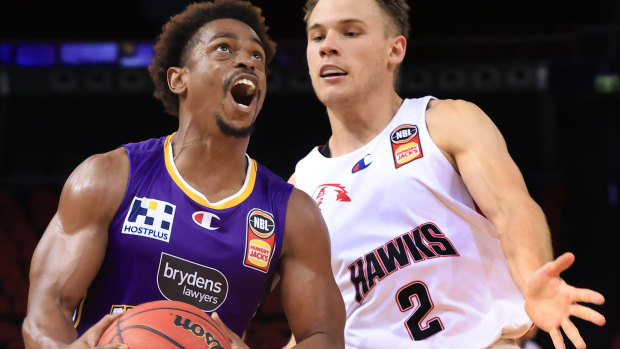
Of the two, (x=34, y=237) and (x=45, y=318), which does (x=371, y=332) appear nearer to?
(x=45, y=318)

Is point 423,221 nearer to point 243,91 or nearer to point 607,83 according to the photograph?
point 243,91

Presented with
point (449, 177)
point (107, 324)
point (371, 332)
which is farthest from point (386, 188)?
point (107, 324)

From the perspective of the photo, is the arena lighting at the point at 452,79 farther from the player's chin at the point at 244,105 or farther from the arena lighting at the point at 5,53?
the player's chin at the point at 244,105

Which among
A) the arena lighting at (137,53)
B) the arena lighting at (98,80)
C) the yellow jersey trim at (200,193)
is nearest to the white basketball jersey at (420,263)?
the yellow jersey trim at (200,193)

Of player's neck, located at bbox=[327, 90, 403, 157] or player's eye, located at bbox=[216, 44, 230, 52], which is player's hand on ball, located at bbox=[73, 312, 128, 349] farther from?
player's neck, located at bbox=[327, 90, 403, 157]

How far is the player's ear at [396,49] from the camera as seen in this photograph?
10.8ft

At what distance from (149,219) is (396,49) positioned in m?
1.42

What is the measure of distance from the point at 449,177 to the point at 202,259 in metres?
1.00

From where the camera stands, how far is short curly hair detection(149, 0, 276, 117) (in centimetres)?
292

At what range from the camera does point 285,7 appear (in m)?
10.8

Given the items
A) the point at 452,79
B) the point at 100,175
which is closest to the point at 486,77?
the point at 452,79

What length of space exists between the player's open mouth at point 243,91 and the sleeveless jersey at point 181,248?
0.34 meters

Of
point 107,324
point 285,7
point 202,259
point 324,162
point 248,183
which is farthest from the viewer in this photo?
point 285,7

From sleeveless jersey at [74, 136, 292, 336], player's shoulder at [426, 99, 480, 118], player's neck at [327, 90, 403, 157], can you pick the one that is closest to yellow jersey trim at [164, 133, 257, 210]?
sleeveless jersey at [74, 136, 292, 336]
